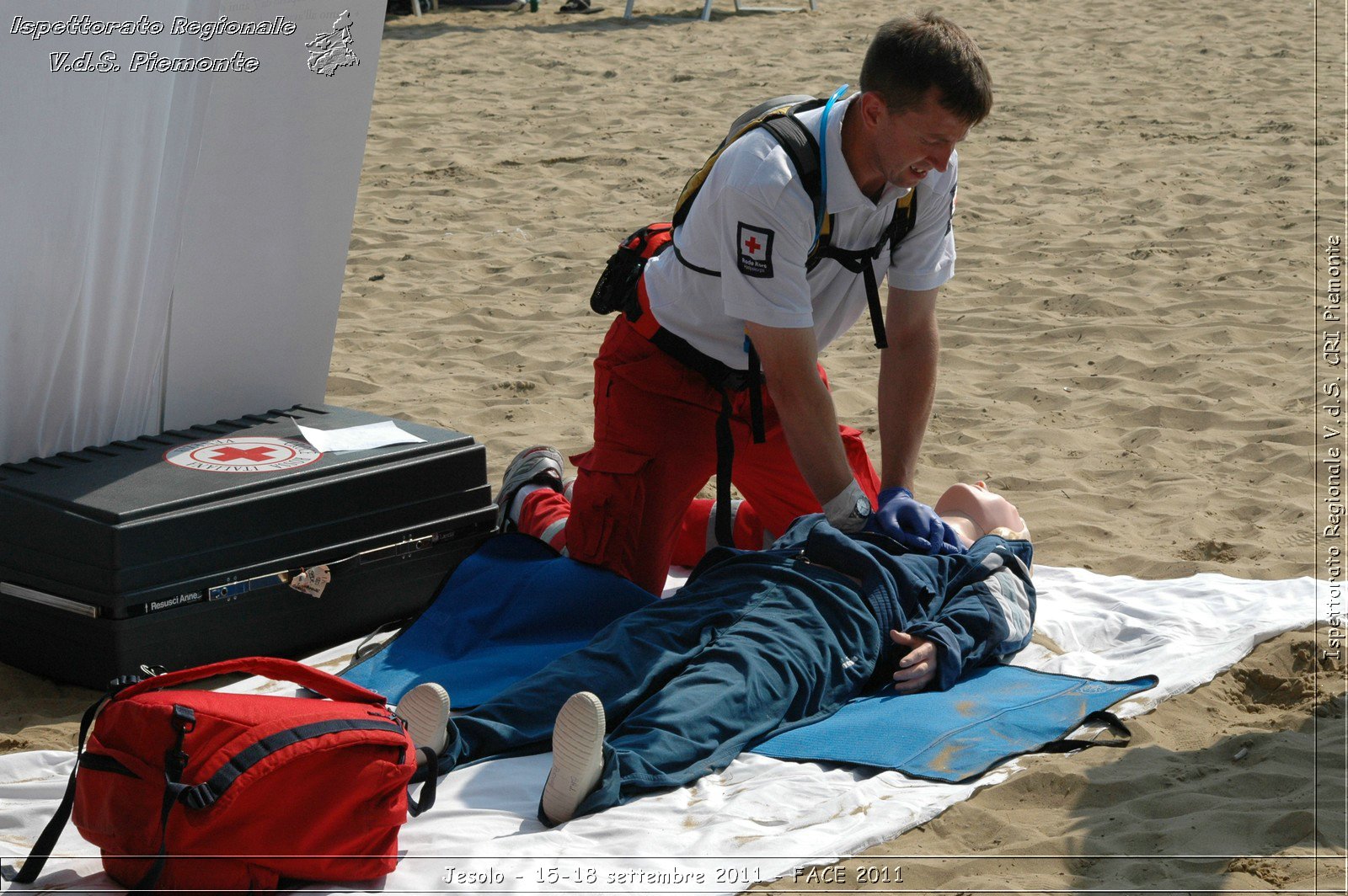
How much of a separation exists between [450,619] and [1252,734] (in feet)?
5.52

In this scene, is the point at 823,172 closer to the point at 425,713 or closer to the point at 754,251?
the point at 754,251

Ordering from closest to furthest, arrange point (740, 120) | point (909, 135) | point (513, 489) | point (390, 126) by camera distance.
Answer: point (909, 135) < point (740, 120) < point (513, 489) < point (390, 126)

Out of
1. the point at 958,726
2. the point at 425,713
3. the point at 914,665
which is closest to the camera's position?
the point at 425,713

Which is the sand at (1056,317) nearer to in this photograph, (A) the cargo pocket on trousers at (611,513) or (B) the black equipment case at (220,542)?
(B) the black equipment case at (220,542)

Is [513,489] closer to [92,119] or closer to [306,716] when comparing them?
[92,119]

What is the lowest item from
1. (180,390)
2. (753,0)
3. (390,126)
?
(180,390)

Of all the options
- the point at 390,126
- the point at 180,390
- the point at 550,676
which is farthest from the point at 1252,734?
the point at 390,126

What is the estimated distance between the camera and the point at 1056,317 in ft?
17.3

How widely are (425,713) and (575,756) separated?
30 centimetres

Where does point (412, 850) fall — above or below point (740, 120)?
below

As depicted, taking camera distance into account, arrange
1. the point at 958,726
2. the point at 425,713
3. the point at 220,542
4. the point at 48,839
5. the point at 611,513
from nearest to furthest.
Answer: the point at 48,839
the point at 425,713
the point at 958,726
the point at 220,542
the point at 611,513

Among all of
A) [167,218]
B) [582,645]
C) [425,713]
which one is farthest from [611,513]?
[167,218]

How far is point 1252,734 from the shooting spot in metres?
2.57

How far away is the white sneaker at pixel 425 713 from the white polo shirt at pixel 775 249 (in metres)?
1.04
